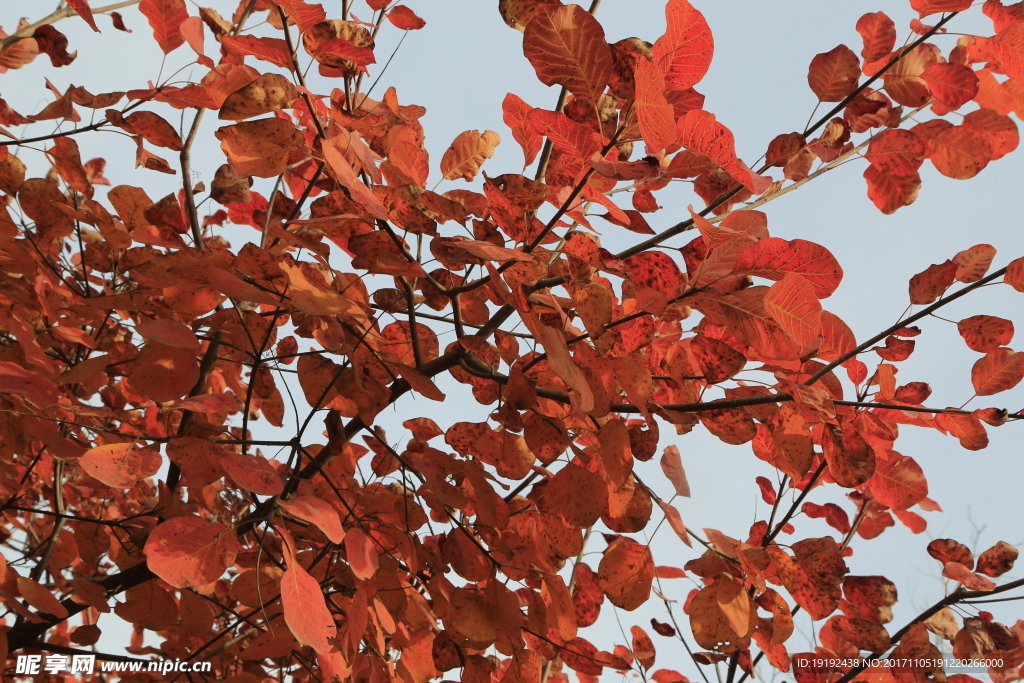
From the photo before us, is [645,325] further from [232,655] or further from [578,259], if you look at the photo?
[232,655]

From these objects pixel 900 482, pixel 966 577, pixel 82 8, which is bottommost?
pixel 966 577

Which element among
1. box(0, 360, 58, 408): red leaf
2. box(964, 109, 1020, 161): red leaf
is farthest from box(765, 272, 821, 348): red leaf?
box(0, 360, 58, 408): red leaf

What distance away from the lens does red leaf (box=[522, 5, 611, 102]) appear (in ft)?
2.38

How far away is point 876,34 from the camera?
1.10 metres

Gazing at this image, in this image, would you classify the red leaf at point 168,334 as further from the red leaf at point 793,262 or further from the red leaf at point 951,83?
the red leaf at point 951,83

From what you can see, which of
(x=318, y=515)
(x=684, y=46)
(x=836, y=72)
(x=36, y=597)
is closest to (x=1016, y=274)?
(x=836, y=72)

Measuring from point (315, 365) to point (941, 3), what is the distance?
105 cm

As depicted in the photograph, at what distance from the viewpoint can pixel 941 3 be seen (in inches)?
39.1

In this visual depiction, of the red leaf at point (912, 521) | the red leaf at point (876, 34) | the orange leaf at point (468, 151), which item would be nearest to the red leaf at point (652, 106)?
the orange leaf at point (468, 151)

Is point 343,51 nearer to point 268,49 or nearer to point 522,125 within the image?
point 268,49

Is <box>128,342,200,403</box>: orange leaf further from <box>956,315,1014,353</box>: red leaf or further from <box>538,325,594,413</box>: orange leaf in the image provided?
<box>956,315,1014,353</box>: red leaf

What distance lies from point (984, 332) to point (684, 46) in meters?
0.72

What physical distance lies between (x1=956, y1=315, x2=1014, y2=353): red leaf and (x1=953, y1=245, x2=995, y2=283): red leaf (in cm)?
13

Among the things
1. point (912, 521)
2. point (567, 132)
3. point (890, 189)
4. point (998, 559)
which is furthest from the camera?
point (912, 521)
